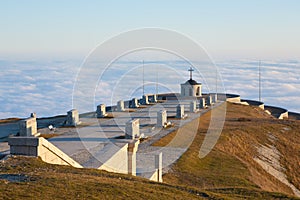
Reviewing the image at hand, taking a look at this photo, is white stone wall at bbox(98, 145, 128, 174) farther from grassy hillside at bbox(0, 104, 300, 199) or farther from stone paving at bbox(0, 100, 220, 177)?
grassy hillside at bbox(0, 104, 300, 199)

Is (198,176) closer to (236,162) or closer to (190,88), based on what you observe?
(236,162)

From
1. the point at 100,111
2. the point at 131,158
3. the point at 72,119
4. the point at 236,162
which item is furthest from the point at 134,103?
the point at 131,158

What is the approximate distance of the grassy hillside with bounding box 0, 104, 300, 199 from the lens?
1067 cm

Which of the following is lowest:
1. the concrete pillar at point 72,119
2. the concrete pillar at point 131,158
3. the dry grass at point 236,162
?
the dry grass at point 236,162

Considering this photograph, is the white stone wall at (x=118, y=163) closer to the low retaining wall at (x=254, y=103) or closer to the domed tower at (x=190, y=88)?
the domed tower at (x=190, y=88)

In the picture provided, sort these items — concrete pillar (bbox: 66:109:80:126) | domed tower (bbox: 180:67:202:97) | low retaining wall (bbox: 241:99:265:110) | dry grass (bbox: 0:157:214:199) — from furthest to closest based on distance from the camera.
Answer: low retaining wall (bbox: 241:99:265:110), domed tower (bbox: 180:67:202:97), concrete pillar (bbox: 66:109:80:126), dry grass (bbox: 0:157:214:199)

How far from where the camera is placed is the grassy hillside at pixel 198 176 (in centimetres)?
1067

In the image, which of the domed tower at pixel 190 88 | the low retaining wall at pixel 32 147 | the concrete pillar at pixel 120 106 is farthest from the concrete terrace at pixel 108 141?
the domed tower at pixel 190 88

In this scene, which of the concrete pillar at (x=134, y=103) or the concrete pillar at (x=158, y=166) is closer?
the concrete pillar at (x=158, y=166)

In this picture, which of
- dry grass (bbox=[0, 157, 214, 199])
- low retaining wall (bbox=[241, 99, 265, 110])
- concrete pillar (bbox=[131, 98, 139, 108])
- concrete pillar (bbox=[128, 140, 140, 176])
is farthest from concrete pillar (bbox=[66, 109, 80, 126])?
low retaining wall (bbox=[241, 99, 265, 110])

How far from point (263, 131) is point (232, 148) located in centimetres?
748

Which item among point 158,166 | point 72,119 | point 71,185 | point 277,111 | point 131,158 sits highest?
point 72,119

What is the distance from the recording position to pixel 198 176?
A: 19656 millimetres

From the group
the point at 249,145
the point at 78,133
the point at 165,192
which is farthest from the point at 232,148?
the point at 165,192
